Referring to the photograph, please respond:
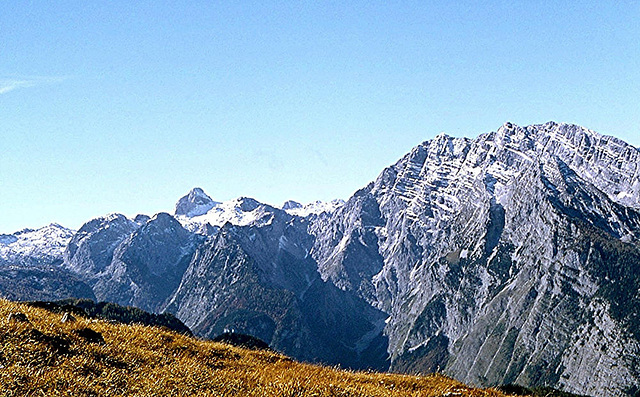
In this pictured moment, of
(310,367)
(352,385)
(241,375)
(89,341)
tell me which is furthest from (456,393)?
(89,341)

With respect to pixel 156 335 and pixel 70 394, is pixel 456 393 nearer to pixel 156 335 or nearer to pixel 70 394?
pixel 156 335

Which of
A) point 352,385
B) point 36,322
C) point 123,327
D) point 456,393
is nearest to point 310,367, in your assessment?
point 352,385

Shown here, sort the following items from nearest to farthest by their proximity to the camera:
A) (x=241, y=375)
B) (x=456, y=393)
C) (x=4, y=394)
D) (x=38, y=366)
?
(x=4, y=394), (x=38, y=366), (x=241, y=375), (x=456, y=393)

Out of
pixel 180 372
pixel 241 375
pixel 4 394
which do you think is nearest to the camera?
pixel 4 394

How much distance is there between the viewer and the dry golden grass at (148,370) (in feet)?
61.8

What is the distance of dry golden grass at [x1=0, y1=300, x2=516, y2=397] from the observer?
18828 mm

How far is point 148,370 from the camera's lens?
22.2 metres

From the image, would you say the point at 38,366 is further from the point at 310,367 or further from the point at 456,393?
the point at 456,393

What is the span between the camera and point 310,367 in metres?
30.3

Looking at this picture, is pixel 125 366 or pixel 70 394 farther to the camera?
pixel 125 366

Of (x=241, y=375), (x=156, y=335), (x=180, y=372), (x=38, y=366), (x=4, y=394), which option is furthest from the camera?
(x=156, y=335)

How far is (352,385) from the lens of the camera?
25484 mm

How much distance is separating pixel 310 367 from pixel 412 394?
686 centimetres

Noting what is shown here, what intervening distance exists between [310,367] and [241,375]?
6945 millimetres
